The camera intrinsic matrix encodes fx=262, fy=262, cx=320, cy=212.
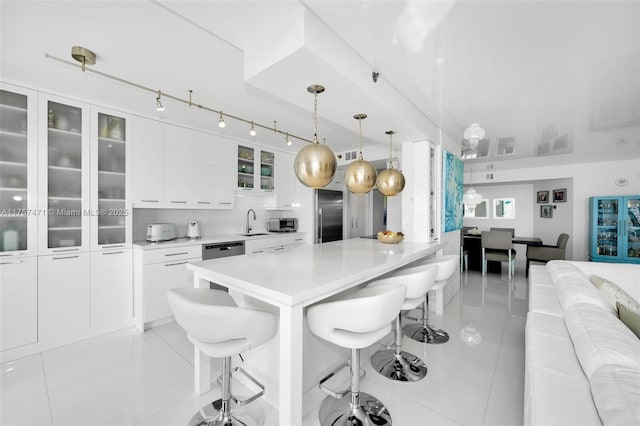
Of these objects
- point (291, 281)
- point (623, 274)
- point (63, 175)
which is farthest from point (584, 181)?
point (63, 175)

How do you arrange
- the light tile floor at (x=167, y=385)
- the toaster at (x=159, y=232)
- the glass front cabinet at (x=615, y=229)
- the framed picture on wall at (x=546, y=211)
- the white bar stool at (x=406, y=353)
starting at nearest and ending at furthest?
1. the light tile floor at (x=167, y=385)
2. the white bar stool at (x=406, y=353)
3. the toaster at (x=159, y=232)
4. the glass front cabinet at (x=615, y=229)
5. the framed picture on wall at (x=546, y=211)

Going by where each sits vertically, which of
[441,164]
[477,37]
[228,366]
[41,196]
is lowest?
[228,366]

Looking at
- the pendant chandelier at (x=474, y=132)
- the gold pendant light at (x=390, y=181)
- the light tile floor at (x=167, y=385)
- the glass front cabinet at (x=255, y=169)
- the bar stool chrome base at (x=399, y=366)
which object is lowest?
the light tile floor at (x=167, y=385)

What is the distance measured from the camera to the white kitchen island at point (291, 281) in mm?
1271

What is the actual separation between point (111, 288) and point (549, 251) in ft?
23.1

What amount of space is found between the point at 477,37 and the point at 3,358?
4.49m

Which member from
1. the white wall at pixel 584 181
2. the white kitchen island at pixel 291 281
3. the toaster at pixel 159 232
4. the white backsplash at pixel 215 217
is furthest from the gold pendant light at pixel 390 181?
the white wall at pixel 584 181

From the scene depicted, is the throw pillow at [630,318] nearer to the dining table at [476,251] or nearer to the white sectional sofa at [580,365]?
the white sectional sofa at [580,365]

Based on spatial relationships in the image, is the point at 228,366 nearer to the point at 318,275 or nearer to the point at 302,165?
the point at 318,275

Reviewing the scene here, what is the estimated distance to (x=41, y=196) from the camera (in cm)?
249

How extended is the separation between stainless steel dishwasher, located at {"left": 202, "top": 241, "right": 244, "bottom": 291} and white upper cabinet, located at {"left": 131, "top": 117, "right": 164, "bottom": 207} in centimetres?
82

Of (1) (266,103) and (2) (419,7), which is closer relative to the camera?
(2) (419,7)

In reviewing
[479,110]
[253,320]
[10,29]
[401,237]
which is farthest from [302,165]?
[479,110]

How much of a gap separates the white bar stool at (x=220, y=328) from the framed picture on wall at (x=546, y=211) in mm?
7763
